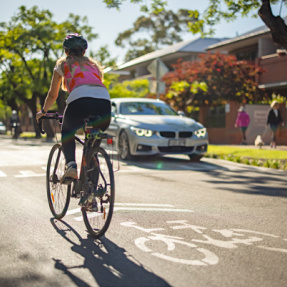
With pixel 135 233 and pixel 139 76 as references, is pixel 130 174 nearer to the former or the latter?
pixel 135 233

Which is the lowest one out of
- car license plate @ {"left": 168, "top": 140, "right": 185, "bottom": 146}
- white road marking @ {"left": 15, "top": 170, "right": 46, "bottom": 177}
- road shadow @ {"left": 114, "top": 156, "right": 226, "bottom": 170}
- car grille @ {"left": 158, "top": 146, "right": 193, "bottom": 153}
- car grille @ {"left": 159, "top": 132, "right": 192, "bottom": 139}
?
white road marking @ {"left": 15, "top": 170, "right": 46, "bottom": 177}

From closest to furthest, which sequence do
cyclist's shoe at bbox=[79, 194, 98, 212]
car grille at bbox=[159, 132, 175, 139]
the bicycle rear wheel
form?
cyclist's shoe at bbox=[79, 194, 98, 212]
the bicycle rear wheel
car grille at bbox=[159, 132, 175, 139]

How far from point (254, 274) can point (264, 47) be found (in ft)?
91.2

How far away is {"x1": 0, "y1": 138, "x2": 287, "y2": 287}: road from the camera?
12.0 feet

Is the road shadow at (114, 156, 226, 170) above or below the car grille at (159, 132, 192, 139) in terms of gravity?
below

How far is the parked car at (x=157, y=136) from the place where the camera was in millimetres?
12428

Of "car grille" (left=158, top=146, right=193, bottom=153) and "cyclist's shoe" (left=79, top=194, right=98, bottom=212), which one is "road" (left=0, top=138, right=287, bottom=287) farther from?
"car grille" (left=158, top=146, right=193, bottom=153)

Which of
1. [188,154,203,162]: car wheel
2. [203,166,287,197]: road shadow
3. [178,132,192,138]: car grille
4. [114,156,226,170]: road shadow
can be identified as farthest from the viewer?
[188,154,203,162]: car wheel

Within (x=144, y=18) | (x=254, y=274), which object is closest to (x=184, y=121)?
(x=254, y=274)

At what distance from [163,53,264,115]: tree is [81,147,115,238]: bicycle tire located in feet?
73.9

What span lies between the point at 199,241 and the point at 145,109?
390 inches

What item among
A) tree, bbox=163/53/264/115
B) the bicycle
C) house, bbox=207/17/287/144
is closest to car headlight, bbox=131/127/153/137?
the bicycle

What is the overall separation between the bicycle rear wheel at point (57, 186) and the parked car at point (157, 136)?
6232 mm

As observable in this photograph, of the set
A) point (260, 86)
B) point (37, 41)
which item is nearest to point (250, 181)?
point (260, 86)
